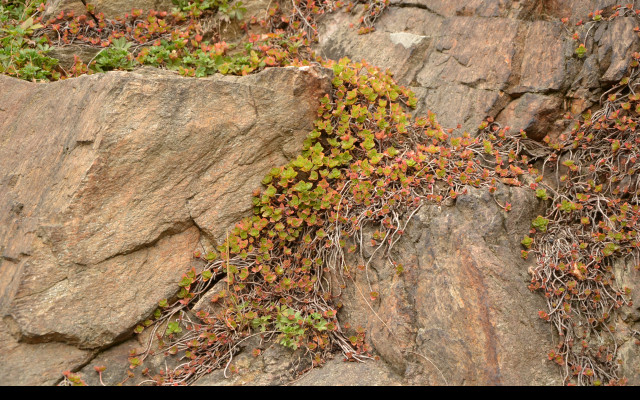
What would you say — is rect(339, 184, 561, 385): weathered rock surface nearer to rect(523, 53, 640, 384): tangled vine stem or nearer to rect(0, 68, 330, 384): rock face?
rect(523, 53, 640, 384): tangled vine stem

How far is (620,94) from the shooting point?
360 cm

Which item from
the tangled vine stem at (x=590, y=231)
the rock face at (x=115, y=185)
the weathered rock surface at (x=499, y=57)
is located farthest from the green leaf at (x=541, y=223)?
the rock face at (x=115, y=185)

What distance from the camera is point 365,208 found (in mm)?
3365

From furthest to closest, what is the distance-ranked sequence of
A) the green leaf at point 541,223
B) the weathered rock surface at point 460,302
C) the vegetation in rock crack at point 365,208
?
the green leaf at point 541,223
the vegetation in rock crack at point 365,208
the weathered rock surface at point 460,302

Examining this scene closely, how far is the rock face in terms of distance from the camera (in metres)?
2.89

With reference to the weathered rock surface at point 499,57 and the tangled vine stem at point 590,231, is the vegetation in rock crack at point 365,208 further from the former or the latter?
the weathered rock surface at point 499,57

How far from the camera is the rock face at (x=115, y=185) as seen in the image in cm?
289

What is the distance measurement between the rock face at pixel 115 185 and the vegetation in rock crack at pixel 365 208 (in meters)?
0.19

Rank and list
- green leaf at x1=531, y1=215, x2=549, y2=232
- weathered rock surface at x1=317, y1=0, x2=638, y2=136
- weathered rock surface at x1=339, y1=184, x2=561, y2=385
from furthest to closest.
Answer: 1. weathered rock surface at x1=317, y1=0, x2=638, y2=136
2. green leaf at x1=531, y1=215, x2=549, y2=232
3. weathered rock surface at x1=339, y1=184, x2=561, y2=385

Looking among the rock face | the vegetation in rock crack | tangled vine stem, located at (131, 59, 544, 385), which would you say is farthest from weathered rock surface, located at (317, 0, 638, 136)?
the rock face

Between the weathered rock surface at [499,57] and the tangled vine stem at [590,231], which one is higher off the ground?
the weathered rock surface at [499,57]

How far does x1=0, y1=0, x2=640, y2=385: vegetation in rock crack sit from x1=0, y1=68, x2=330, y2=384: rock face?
7.7 inches

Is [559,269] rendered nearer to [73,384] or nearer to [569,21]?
[569,21]

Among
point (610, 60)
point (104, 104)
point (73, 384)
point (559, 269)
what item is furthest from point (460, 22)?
point (73, 384)
